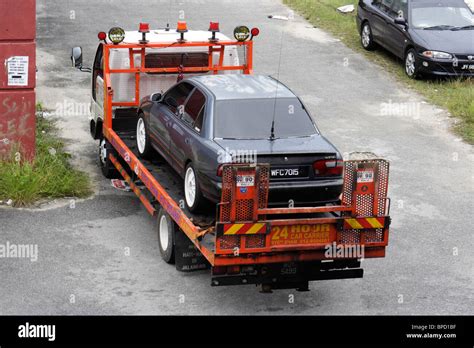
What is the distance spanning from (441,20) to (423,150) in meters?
4.98

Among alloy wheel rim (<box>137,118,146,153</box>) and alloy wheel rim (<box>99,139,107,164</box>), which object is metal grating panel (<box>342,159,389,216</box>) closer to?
alloy wheel rim (<box>137,118,146,153</box>)

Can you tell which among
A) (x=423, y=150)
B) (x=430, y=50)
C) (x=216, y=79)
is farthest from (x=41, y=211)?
(x=430, y=50)

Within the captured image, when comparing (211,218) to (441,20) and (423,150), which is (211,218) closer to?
(423,150)

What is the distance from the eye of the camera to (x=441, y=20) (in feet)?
69.3

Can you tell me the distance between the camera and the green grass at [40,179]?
13969 millimetres

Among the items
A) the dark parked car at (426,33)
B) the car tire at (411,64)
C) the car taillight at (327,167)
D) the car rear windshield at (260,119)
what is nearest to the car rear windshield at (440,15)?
the dark parked car at (426,33)

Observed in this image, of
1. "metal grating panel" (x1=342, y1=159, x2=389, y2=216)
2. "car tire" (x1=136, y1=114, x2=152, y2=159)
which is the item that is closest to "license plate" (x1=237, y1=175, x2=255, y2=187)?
"metal grating panel" (x1=342, y1=159, x2=389, y2=216)

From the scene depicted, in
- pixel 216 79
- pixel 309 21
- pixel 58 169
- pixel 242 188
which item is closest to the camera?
pixel 242 188

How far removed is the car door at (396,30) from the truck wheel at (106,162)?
27.3 feet

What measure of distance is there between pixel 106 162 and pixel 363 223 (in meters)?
5.28

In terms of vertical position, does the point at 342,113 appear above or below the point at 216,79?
below

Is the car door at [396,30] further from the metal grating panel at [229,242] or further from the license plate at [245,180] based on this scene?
the metal grating panel at [229,242]

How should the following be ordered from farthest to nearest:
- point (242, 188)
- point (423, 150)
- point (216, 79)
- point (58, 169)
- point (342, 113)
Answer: point (342, 113) → point (423, 150) → point (58, 169) → point (216, 79) → point (242, 188)

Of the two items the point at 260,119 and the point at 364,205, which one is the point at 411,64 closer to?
the point at 260,119
